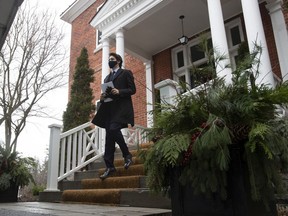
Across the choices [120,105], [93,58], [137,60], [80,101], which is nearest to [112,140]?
[120,105]

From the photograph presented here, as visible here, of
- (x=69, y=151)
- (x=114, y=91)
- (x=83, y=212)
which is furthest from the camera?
(x=69, y=151)

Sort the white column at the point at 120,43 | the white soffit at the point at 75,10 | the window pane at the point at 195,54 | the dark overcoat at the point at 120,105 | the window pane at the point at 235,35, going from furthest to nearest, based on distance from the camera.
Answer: the white soffit at the point at 75,10 < the window pane at the point at 195,54 < the window pane at the point at 235,35 < the white column at the point at 120,43 < the dark overcoat at the point at 120,105

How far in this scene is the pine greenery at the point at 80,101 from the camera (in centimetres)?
816

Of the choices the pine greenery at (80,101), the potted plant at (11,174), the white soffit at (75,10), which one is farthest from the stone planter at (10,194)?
the white soffit at (75,10)

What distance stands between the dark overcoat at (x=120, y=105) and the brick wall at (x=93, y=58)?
181 inches

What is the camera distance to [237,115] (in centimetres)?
195

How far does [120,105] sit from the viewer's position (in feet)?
14.2

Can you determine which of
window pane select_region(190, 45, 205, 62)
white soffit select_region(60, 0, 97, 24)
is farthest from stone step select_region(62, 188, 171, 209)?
white soffit select_region(60, 0, 97, 24)

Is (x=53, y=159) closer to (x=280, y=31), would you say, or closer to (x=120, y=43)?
(x=120, y=43)

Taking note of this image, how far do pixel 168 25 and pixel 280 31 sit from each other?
2822mm

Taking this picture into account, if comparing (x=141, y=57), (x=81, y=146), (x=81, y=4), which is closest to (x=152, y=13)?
(x=141, y=57)

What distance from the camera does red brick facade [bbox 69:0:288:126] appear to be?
23.1 ft

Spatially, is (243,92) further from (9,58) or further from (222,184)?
(9,58)

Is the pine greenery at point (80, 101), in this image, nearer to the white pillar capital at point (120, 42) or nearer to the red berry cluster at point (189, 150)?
the white pillar capital at point (120, 42)
